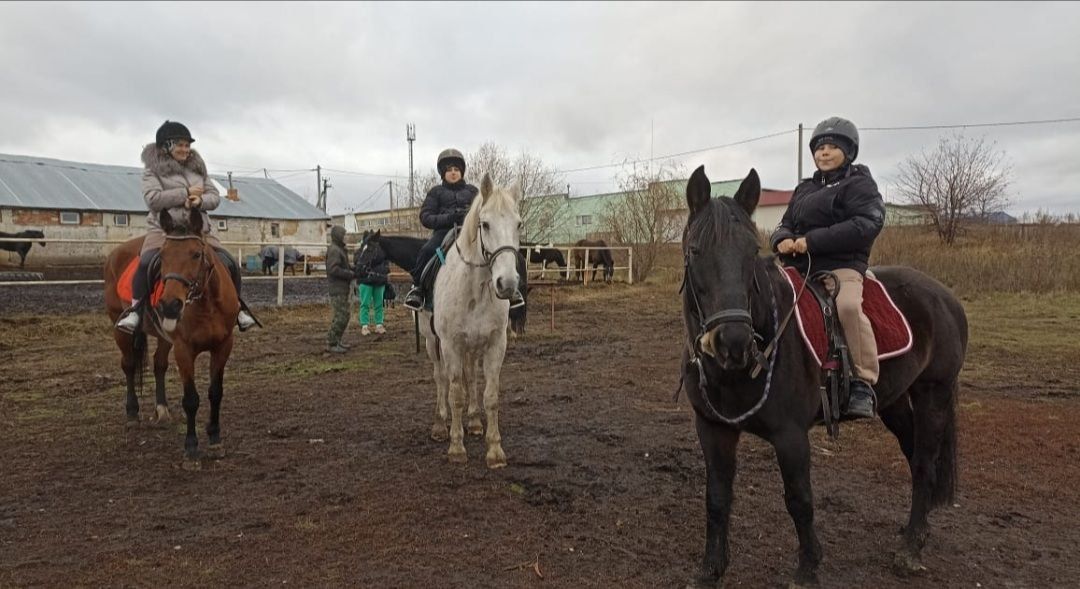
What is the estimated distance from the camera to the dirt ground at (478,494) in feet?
11.6

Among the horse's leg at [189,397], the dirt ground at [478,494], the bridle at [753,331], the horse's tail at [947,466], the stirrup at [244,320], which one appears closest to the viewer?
the bridle at [753,331]

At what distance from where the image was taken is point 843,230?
132 inches

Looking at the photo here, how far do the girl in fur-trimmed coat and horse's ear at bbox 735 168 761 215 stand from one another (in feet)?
15.2

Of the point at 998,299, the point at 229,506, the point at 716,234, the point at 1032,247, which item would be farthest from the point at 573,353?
the point at 1032,247

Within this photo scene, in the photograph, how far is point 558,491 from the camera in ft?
15.5

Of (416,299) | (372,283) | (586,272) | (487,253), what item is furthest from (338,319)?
(586,272)

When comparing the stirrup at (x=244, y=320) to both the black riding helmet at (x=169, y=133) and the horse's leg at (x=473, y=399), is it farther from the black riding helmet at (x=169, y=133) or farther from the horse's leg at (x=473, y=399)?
the horse's leg at (x=473, y=399)

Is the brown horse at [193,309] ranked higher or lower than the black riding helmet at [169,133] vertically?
lower

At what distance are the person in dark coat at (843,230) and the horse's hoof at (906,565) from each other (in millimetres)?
973

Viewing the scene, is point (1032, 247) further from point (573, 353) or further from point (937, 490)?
point (937, 490)

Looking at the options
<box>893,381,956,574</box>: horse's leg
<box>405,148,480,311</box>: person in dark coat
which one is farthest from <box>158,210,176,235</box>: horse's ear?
<box>893,381,956,574</box>: horse's leg

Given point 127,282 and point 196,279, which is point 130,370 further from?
point 196,279

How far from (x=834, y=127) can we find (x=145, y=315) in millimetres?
6015

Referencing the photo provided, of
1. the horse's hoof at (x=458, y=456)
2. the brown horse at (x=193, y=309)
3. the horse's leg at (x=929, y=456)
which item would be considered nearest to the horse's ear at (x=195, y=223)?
the brown horse at (x=193, y=309)
